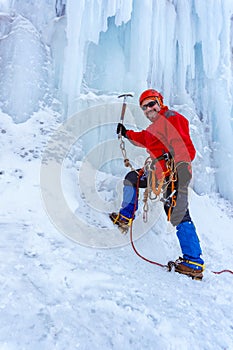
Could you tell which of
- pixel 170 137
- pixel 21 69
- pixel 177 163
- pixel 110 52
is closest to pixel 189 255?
pixel 177 163

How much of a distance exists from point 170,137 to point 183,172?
393 millimetres

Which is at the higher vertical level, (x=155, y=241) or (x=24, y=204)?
(x=24, y=204)

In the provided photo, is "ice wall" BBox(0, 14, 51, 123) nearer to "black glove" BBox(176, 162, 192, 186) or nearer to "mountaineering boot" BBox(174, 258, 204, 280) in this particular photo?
"black glove" BBox(176, 162, 192, 186)

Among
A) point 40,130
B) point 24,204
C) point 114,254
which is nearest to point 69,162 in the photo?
point 40,130

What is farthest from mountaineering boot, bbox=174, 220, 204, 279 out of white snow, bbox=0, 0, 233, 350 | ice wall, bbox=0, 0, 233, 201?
ice wall, bbox=0, 0, 233, 201

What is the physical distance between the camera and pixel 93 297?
1.69m

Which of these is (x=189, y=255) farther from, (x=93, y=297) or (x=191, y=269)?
(x=93, y=297)

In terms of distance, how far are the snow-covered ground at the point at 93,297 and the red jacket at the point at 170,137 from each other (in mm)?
1177

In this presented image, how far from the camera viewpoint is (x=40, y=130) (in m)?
6.98

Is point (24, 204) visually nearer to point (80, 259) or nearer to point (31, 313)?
point (80, 259)

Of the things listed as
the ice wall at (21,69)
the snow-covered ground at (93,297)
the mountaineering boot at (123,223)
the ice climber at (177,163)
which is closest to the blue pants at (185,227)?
the ice climber at (177,163)

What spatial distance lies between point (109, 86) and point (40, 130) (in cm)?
317

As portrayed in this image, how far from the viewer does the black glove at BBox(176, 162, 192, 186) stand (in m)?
2.61

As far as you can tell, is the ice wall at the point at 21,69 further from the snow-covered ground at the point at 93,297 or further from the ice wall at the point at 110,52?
the snow-covered ground at the point at 93,297
